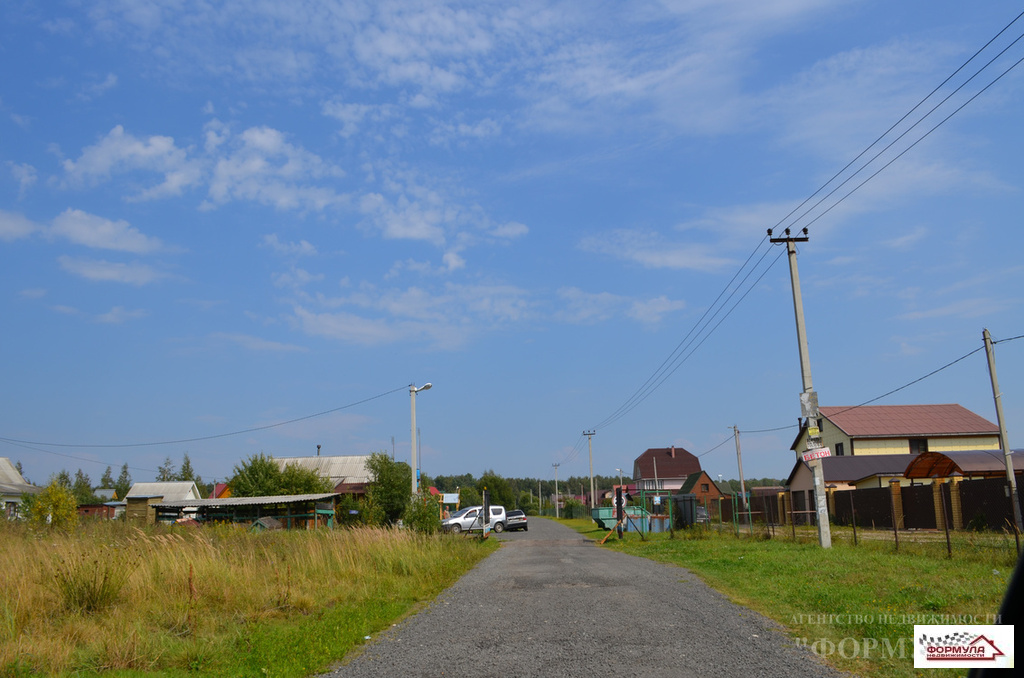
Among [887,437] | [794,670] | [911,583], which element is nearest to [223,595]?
[794,670]

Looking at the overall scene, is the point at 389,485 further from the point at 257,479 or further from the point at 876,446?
the point at 876,446

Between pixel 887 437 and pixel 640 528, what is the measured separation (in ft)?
91.3

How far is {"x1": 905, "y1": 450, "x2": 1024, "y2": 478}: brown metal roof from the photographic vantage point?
3459 centimetres

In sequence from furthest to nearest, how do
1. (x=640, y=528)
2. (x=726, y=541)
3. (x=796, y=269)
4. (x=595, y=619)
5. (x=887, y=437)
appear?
(x=887, y=437) → (x=640, y=528) → (x=726, y=541) → (x=796, y=269) → (x=595, y=619)

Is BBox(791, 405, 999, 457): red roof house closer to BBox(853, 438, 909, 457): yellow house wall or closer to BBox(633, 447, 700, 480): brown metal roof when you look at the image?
BBox(853, 438, 909, 457): yellow house wall

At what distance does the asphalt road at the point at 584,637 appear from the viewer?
289 inches

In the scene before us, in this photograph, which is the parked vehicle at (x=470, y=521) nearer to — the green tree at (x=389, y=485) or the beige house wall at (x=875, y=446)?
the green tree at (x=389, y=485)

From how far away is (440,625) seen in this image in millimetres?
10156

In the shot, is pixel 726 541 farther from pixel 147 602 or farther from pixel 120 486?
pixel 120 486

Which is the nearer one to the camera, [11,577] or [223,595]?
[11,577]

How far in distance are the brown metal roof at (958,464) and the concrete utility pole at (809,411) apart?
17139 mm

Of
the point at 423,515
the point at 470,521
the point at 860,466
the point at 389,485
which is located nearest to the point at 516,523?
the point at 470,521

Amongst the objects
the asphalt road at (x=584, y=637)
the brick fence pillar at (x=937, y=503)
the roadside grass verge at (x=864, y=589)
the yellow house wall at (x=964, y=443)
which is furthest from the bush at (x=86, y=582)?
the yellow house wall at (x=964, y=443)

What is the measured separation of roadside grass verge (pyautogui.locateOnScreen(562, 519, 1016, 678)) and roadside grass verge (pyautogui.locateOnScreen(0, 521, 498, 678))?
18.6ft
